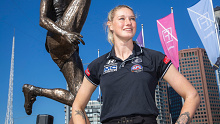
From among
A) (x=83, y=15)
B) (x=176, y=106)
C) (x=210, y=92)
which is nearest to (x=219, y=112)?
(x=210, y=92)

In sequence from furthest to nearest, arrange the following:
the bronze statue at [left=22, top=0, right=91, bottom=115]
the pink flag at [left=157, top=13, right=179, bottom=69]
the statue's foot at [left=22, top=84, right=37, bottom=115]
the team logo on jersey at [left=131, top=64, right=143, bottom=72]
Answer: the pink flag at [left=157, top=13, right=179, bottom=69]
the statue's foot at [left=22, top=84, right=37, bottom=115]
the bronze statue at [left=22, top=0, right=91, bottom=115]
the team logo on jersey at [left=131, top=64, right=143, bottom=72]

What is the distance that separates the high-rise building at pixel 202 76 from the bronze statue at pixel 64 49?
15676 cm

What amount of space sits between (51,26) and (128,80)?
7.49ft

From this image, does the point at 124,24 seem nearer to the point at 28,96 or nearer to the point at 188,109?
the point at 188,109

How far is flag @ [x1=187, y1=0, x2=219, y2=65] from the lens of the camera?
47.8 feet

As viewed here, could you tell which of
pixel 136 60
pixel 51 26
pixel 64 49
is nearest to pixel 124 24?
pixel 136 60

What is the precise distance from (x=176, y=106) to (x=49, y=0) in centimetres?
18001

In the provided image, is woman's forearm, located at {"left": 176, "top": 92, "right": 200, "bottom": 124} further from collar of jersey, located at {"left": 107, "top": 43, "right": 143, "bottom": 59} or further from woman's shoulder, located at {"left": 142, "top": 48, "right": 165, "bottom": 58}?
collar of jersey, located at {"left": 107, "top": 43, "right": 143, "bottom": 59}

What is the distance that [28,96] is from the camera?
4309mm

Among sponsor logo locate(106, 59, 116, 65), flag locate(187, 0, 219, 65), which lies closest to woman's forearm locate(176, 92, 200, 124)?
sponsor logo locate(106, 59, 116, 65)

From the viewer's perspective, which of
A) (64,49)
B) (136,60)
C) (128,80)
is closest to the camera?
(128,80)

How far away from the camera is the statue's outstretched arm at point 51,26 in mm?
→ 3631

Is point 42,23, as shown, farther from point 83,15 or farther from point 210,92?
point 210,92

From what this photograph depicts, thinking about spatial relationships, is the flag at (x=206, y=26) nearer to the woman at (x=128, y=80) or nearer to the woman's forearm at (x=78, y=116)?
the woman at (x=128, y=80)
